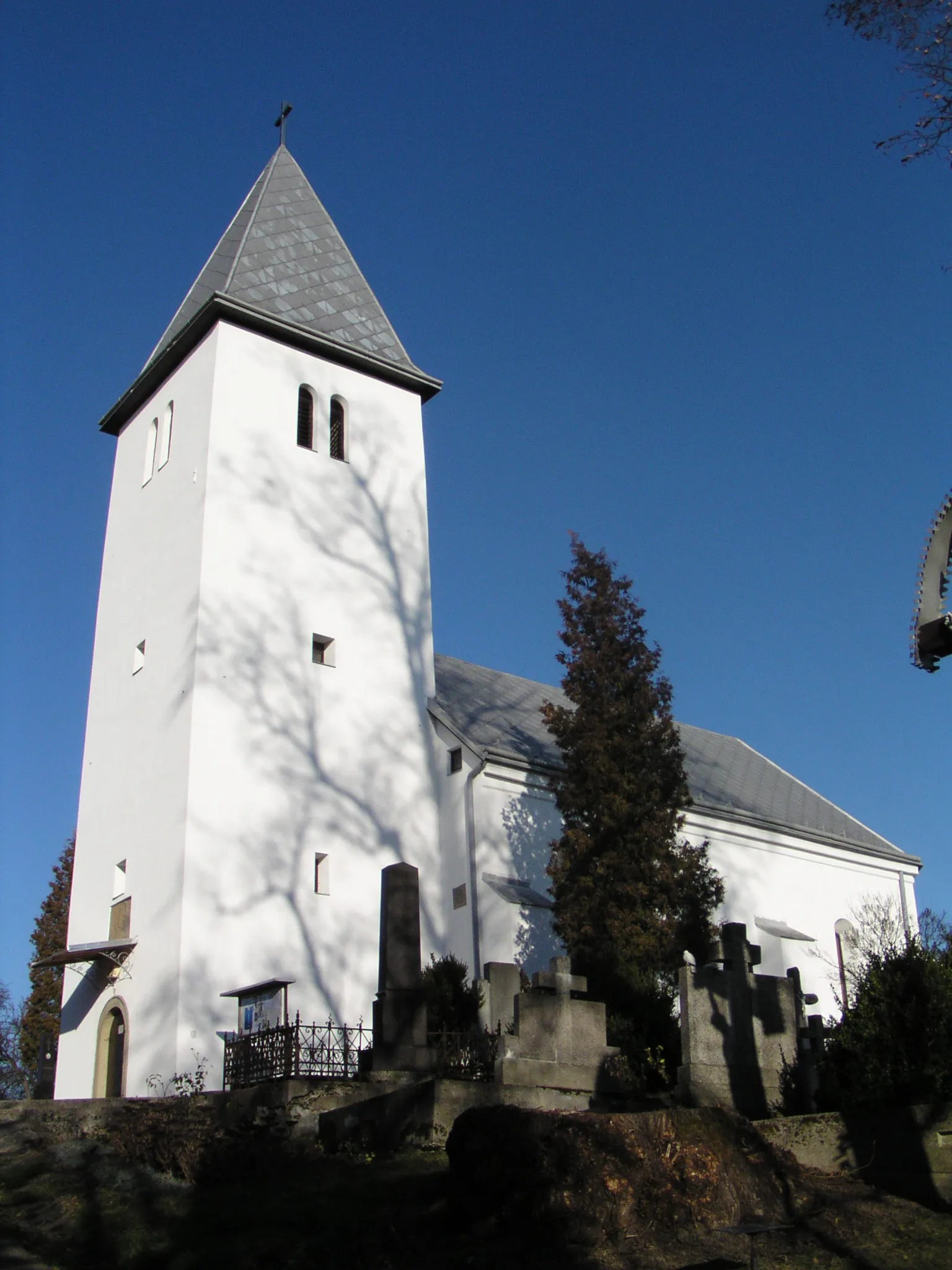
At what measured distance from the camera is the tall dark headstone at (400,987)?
14.4 meters

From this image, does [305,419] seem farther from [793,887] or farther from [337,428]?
[793,887]

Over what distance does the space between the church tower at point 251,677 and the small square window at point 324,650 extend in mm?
36

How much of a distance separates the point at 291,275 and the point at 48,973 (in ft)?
59.0

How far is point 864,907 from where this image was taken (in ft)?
94.2

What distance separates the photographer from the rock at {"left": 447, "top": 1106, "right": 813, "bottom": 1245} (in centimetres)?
826

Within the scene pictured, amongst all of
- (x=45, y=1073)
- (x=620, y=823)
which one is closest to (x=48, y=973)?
(x=45, y=1073)

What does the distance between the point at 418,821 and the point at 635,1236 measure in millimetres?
14797

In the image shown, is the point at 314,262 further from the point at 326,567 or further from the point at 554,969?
the point at 554,969

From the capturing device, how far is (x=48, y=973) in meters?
31.4

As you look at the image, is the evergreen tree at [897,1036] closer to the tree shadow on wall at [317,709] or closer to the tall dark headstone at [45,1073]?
the tree shadow on wall at [317,709]

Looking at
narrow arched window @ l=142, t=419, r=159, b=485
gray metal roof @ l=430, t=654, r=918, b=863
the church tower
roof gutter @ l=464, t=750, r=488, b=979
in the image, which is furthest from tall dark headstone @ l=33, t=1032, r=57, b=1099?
→ narrow arched window @ l=142, t=419, r=159, b=485

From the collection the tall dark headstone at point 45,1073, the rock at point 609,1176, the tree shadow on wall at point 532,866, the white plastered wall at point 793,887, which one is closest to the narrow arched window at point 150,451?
the tree shadow on wall at point 532,866

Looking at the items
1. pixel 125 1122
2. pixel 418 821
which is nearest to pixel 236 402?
pixel 418 821

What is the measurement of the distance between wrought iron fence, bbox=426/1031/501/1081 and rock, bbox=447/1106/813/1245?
4.95 meters
